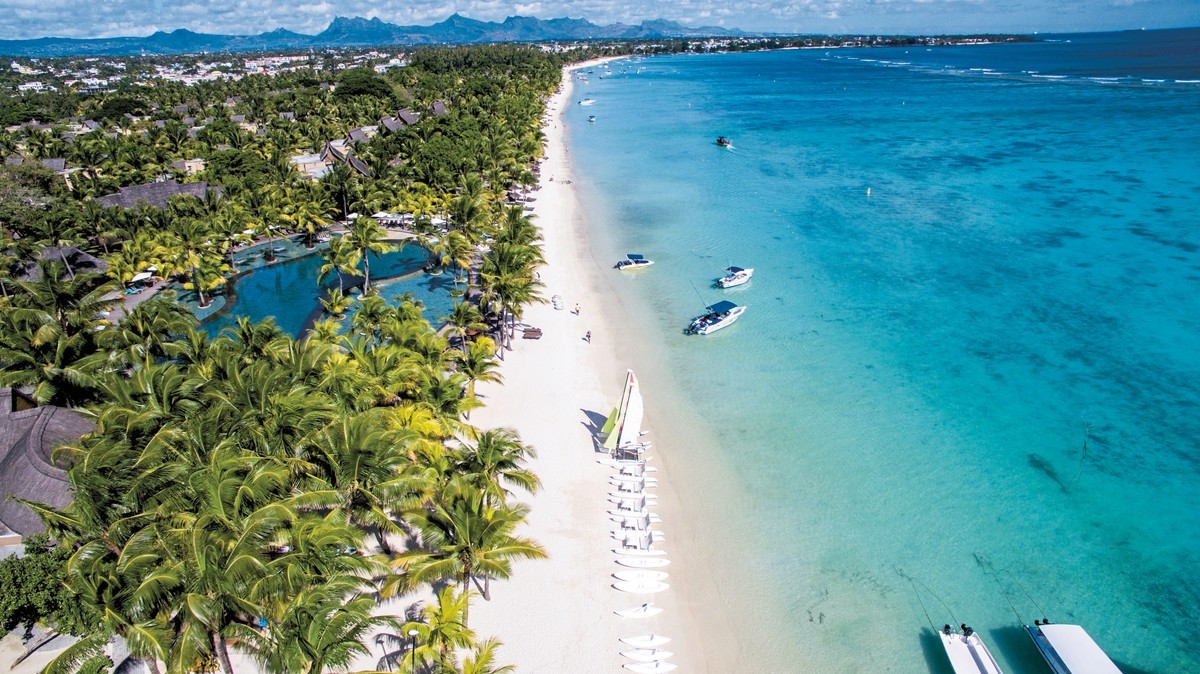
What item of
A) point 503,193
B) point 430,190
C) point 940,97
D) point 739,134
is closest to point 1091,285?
point 503,193

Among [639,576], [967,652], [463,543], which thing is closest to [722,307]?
[639,576]

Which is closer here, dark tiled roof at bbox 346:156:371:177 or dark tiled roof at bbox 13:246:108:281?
dark tiled roof at bbox 13:246:108:281

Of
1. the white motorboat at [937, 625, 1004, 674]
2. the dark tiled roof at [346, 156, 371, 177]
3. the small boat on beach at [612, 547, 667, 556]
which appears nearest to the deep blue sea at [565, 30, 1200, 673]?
the white motorboat at [937, 625, 1004, 674]

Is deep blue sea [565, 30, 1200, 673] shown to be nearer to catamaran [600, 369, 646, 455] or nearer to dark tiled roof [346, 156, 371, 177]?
catamaran [600, 369, 646, 455]

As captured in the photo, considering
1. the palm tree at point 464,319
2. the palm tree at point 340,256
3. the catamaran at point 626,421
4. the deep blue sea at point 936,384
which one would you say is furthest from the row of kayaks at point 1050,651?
the palm tree at point 340,256

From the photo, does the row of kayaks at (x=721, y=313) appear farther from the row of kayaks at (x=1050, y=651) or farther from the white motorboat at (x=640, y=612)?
the row of kayaks at (x=1050, y=651)

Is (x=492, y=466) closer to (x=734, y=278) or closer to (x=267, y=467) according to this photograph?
(x=267, y=467)

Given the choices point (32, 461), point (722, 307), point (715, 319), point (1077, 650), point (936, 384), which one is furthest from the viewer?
point (722, 307)
